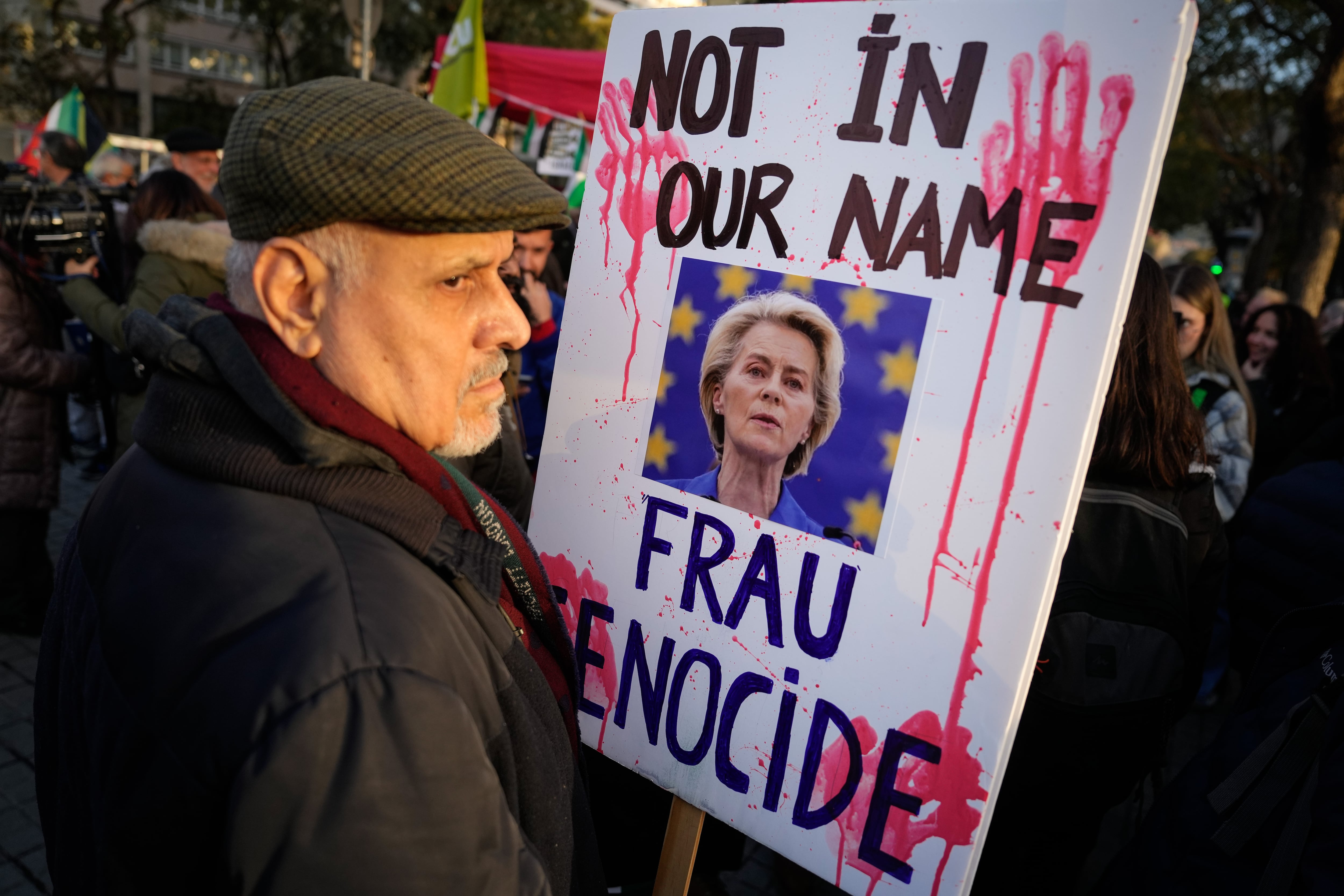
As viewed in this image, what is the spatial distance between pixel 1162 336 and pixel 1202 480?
1.26 ft

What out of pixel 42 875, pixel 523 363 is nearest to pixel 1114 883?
pixel 523 363

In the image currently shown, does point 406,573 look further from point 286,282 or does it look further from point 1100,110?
point 1100,110

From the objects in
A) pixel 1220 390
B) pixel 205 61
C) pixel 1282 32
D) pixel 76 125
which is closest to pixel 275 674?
pixel 1220 390

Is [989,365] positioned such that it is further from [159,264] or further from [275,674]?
[159,264]

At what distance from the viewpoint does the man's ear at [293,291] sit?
94cm

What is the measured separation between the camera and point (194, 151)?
4.69 meters

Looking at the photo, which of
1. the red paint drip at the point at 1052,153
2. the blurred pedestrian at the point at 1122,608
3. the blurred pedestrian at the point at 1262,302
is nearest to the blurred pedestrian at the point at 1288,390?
the blurred pedestrian at the point at 1262,302

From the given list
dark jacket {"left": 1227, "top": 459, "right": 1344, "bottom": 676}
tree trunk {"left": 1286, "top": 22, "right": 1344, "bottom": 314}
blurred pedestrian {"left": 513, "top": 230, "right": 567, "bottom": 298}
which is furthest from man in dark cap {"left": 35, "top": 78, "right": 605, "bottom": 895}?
tree trunk {"left": 1286, "top": 22, "right": 1344, "bottom": 314}

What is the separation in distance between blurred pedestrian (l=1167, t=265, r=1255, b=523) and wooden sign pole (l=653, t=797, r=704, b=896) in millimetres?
2638

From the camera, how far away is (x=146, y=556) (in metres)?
0.87

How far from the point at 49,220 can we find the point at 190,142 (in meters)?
1.27

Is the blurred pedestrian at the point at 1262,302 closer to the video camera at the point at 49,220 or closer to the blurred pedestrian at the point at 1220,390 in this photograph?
the blurred pedestrian at the point at 1220,390

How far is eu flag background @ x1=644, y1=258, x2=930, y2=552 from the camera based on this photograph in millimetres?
1208

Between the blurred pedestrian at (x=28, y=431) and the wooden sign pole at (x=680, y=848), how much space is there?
10.1 ft
